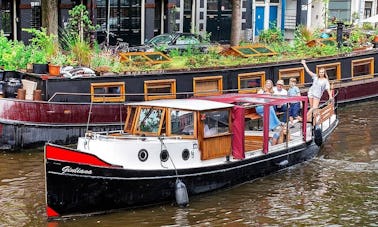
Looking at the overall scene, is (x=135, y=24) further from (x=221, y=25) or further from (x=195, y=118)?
(x=195, y=118)

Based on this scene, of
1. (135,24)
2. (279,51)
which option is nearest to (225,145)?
(279,51)

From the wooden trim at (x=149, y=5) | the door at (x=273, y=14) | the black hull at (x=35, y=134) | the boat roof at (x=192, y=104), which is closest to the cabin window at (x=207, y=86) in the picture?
the black hull at (x=35, y=134)

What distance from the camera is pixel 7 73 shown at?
18.7 m

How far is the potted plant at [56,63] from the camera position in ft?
58.1

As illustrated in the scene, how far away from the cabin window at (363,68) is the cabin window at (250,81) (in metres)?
4.48

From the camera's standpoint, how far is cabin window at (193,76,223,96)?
1938cm

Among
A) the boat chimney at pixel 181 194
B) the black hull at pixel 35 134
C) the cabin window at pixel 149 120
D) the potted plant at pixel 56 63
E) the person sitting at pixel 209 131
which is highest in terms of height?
the potted plant at pixel 56 63

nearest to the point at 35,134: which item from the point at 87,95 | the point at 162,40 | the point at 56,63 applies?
the point at 87,95

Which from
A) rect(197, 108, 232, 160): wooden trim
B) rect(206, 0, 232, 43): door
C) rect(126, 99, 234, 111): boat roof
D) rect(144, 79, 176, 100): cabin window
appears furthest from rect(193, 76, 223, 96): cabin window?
rect(206, 0, 232, 43): door

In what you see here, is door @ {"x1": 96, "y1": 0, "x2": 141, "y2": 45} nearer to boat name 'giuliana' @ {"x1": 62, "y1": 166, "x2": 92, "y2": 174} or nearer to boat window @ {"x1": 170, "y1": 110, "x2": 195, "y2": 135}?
boat window @ {"x1": 170, "y1": 110, "x2": 195, "y2": 135}

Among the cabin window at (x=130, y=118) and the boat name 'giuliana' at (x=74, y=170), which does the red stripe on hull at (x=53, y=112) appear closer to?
the cabin window at (x=130, y=118)

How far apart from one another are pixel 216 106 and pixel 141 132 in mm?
1488

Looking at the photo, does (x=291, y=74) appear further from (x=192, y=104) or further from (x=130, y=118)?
(x=130, y=118)

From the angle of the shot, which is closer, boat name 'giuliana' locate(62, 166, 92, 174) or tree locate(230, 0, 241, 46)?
boat name 'giuliana' locate(62, 166, 92, 174)
